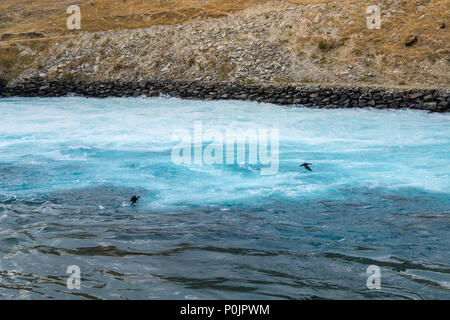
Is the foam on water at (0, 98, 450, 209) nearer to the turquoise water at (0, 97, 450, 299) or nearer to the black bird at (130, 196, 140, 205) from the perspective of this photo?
the turquoise water at (0, 97, 450, 299)

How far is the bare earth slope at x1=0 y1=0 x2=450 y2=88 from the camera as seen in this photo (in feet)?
87.0

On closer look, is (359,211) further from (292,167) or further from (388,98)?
(388,98)

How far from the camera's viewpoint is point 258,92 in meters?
26.7

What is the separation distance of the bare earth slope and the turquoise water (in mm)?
7686

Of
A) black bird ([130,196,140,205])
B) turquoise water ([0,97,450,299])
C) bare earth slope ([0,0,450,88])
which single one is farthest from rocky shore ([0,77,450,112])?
black bird ([130,196,140,205])

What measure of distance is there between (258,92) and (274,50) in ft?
15.4

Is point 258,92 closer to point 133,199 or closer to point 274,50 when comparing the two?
point 274,50

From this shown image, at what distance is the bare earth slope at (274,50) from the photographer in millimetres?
26516

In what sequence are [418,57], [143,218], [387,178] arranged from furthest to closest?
[418,57]
[387,178]
[143,218]

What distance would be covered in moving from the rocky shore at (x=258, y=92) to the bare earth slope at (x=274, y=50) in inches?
38.5

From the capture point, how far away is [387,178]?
1271 cm

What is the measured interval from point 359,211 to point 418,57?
64.3 feet

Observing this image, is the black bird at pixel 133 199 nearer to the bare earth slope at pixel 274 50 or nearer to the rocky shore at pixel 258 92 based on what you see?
the rocky shore at pixel 258 92

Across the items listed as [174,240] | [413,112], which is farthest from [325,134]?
[174,240]
